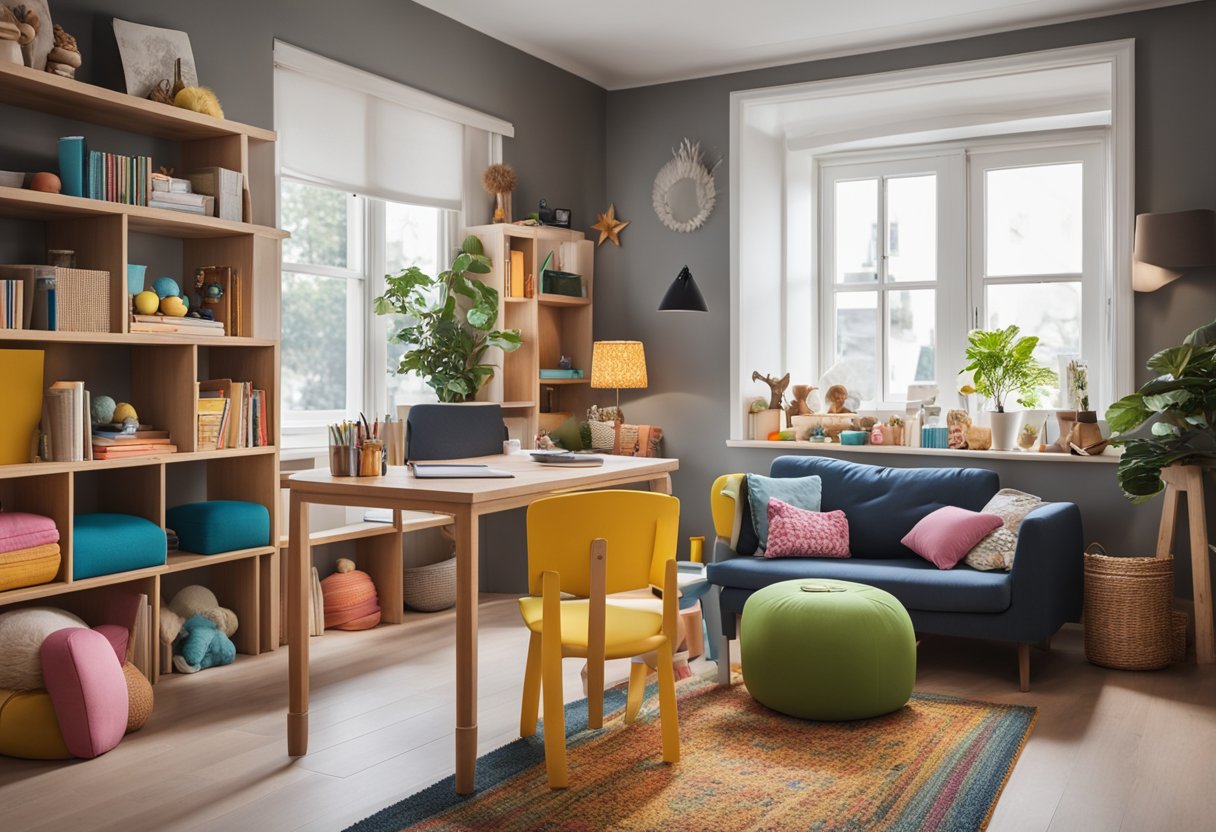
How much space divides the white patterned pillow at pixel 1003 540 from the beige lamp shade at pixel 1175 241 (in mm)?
1229

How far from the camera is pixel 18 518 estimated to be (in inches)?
128

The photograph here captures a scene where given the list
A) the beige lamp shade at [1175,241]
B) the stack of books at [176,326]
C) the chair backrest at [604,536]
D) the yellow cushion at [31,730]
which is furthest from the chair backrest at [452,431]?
the beige lamp shade at [1175,241]

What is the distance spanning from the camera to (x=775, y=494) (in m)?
4.57

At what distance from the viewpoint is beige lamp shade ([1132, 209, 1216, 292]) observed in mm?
4527

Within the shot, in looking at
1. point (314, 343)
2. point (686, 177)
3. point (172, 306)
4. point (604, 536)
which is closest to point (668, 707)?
point (604, 536)

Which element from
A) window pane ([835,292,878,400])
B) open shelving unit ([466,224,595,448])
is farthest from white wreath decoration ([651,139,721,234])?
window pane ([835,292,878,400])

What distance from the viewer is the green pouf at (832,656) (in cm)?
331

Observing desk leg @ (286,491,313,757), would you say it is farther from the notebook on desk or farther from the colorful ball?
the colorful ball

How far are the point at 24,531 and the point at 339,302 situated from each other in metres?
1.95

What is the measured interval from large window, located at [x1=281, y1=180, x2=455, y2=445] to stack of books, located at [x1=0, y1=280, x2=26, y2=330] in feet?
4.56

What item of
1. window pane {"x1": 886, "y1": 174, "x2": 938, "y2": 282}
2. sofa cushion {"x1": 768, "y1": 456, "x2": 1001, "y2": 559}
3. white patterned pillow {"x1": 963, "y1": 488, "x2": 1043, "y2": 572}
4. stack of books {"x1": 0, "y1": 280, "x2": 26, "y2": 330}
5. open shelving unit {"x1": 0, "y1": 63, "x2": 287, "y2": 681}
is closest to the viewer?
stack of books {"x1": 0, "y1": 280, "x2": 26, "y2": 330}

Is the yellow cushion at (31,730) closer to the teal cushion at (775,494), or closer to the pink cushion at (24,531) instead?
the pink cushion at (24,531)

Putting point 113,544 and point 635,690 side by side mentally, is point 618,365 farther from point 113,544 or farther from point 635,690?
point 113,544

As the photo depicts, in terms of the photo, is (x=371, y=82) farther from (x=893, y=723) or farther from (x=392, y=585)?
(x=893, y=723)
